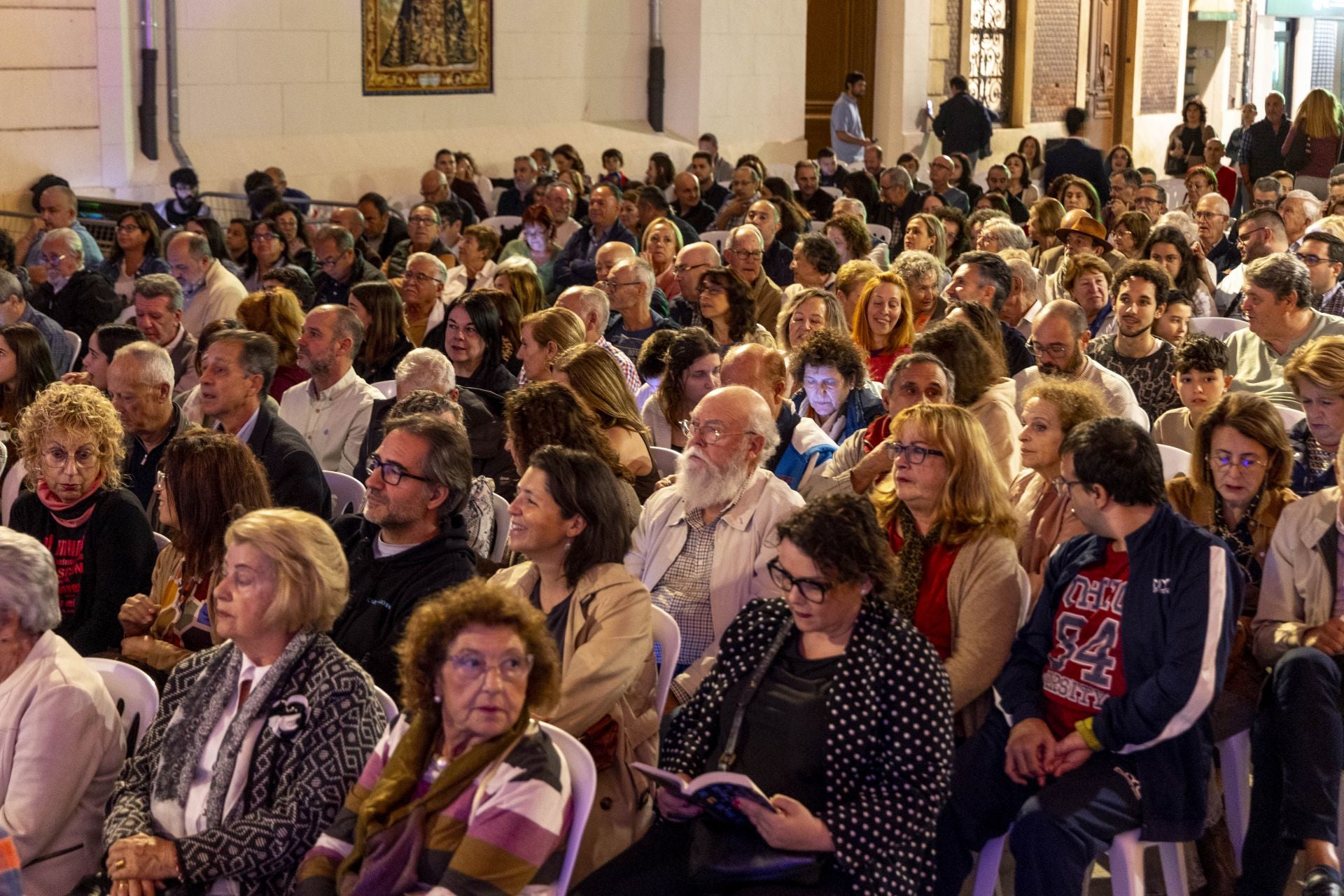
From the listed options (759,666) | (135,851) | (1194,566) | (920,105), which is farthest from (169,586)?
(920,105)

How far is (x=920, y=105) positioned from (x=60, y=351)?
489 inches

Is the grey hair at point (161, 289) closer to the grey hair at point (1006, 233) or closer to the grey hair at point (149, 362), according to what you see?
the grey hair at point (149, 362)

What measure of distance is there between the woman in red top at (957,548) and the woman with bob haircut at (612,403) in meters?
1.16

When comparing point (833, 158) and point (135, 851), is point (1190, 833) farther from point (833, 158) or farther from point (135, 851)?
point (833, 158)

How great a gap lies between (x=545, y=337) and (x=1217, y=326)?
9.46 ft

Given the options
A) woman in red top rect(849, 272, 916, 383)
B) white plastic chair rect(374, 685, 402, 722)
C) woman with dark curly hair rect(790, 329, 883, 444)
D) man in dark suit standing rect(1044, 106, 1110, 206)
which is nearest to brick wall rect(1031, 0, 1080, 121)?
man in dark suit standing rect(1044, 106, 1110, 206)

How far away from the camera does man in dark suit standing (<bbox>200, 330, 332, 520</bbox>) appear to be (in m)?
4.46

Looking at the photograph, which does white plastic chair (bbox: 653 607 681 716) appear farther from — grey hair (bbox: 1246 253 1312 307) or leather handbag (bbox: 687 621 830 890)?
grey hair (bbox: 1246 253 1312 307)

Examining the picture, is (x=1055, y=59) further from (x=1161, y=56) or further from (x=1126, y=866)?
(x=1126, y=866)

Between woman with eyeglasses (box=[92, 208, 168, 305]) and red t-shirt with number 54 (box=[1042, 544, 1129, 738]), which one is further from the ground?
woman with eyeglasses (box=[92, 208, 168, 305])

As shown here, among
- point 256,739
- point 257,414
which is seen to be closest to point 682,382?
point 257,414

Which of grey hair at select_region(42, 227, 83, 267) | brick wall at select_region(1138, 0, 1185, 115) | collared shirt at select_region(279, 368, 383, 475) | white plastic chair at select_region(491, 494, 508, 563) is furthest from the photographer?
brick wall at select_region(1138, 0, 1185, 115)

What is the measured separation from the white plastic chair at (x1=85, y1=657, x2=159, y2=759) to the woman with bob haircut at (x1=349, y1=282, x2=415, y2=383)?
10.2 feet

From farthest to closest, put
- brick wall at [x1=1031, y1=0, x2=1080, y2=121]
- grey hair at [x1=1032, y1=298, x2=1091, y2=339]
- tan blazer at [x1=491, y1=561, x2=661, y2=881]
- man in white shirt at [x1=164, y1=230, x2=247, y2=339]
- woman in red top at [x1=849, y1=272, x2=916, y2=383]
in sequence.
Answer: brick wall at [x1=1031, y1=0, x2=1080, y2=121]
man in white shirt at [x1=164, y1=230, x2=247, y2=339]
woman in red top at [x1=849, y1=272, x2=916, y2=383]
grey hair at [x1=1032, y1=298, x2=1091, y2=339]
tan blazer at [x1=491, y1=561, x2=661, y2=881]
